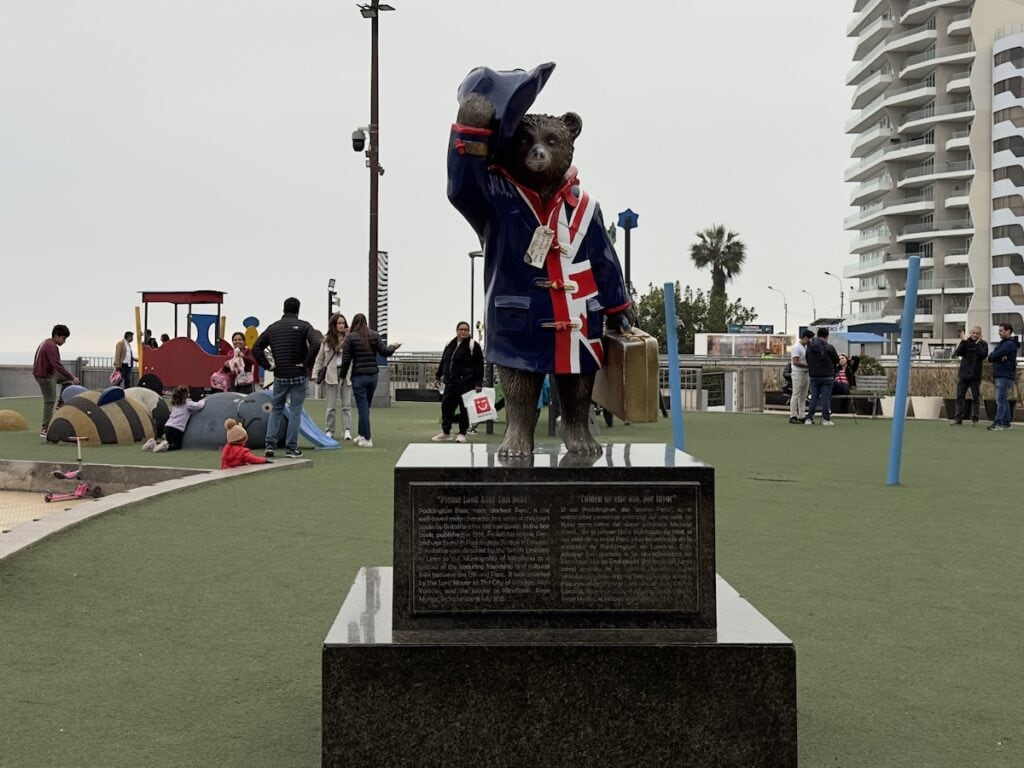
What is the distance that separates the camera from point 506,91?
4.32m

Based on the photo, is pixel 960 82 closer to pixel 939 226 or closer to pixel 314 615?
pixel 939 226

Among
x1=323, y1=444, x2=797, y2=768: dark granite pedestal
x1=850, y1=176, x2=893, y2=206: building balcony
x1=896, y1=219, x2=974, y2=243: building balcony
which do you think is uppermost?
x1=850, y1=176, x2=893, y2=206: building balcony

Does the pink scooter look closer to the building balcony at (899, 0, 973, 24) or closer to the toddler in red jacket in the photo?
the toddler in red jacket

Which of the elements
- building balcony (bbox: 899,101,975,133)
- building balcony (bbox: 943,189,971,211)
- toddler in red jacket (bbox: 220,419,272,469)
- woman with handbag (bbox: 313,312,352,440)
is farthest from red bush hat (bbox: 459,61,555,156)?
building balcony (bbox: 899,101,975,133)

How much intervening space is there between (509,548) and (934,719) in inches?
65.6

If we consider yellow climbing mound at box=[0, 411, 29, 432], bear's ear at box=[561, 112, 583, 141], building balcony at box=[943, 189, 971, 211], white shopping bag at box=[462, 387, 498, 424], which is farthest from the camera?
building balcony at box=[943, 189, 971, 211]

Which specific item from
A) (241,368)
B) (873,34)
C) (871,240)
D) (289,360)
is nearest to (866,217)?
(871,240)

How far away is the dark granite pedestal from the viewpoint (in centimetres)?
365

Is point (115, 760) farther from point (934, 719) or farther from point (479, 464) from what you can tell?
point (934, 719)

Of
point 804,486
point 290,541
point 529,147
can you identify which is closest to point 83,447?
point 290,541

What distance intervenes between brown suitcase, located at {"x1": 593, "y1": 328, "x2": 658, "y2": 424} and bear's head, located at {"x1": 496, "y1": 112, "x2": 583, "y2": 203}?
69 centimetres

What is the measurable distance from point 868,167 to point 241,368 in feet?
249

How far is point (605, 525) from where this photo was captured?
3.86 m

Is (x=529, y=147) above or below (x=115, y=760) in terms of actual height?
above
